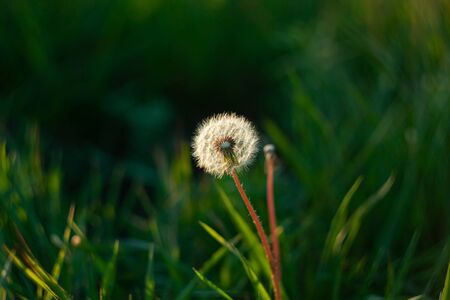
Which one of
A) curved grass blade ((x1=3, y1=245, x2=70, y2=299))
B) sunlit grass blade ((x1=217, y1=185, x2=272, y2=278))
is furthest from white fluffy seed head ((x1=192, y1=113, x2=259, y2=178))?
curved grass blade ((x1=3, y1=245, x2=70, y2=299))

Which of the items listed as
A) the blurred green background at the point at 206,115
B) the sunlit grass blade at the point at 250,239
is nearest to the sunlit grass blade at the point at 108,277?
the blurred green background at the point at 206,115

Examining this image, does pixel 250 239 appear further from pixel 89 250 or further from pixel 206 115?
pixel 206 115

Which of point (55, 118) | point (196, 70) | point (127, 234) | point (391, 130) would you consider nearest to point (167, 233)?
point (127, 234)

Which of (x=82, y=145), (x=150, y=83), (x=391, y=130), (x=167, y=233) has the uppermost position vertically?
(x=150, y=83)

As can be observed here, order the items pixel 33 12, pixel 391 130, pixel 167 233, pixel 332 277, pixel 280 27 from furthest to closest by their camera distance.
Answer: pixel 280 27 < pixel 33 12 < pixel 391 130 < pixel 167 233 < pixel 332 277

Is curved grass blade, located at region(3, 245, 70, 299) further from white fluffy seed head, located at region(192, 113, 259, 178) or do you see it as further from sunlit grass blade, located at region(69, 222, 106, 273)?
white fluffy seed head, located at region(192, 113, 259, 178)

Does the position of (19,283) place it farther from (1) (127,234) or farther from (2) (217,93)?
(2) (217,93)

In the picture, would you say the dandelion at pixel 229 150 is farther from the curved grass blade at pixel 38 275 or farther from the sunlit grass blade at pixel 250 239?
the curved grass blade at pixel 38 275

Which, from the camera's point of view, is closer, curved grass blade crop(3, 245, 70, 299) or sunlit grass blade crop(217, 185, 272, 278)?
curved grass blade crop(3, 245, 70, 299)

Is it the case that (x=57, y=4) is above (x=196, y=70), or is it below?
above
